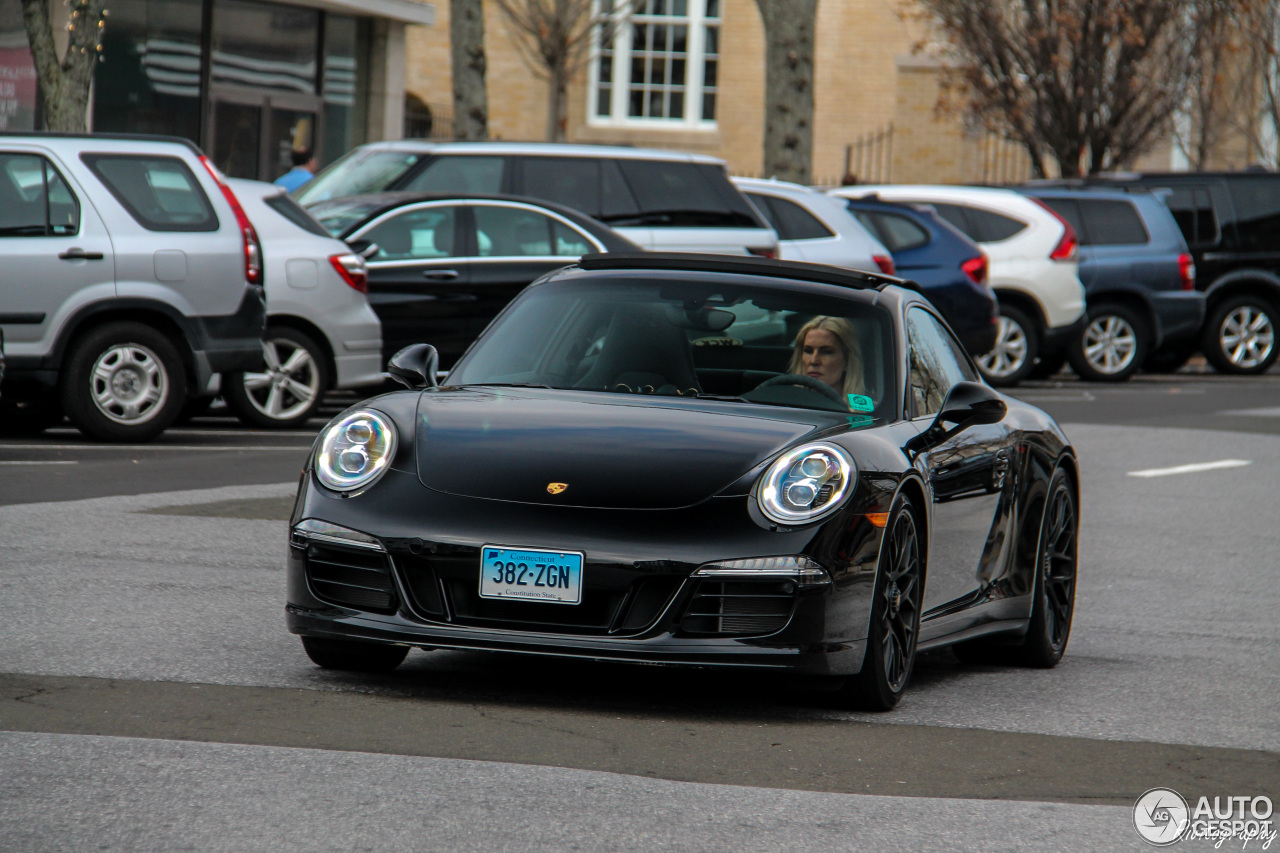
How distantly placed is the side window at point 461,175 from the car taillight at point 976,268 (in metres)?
4.93

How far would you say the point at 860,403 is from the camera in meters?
6.33

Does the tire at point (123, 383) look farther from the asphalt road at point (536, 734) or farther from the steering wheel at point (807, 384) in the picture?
the steering wheel at point (807, 384)

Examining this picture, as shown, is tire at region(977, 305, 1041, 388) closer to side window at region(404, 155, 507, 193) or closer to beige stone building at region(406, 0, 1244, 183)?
side window at region(404, 155, 507, 193)

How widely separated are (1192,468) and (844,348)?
874cm

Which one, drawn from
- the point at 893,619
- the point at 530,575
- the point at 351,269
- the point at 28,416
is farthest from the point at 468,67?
the point at 530,575

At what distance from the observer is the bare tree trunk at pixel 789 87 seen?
1072 inches

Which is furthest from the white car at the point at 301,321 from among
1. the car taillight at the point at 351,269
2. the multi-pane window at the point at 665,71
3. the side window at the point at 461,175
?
the multi-pane window at the point at 665,71

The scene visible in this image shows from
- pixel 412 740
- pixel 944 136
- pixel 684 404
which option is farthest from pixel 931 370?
pixel 944 136

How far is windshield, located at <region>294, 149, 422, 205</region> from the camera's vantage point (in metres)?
16.3

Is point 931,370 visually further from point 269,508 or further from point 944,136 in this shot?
point 944,136

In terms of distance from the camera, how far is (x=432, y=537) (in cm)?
545

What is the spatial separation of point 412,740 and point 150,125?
2342 centimetres

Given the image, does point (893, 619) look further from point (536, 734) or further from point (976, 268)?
point (976, 268)

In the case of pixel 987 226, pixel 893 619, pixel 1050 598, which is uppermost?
pixel 987 226
